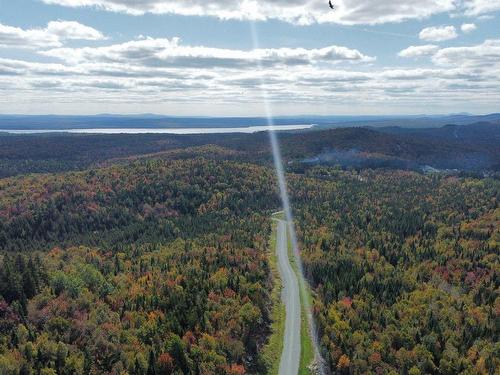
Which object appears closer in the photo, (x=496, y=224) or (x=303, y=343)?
(x=303, y=343)

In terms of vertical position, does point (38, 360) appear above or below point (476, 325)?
above

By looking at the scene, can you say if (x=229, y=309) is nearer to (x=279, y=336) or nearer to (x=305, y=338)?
(x=279, y=336)

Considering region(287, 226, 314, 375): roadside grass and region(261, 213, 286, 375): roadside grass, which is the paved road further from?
region(261, 213, 286, 375): roadside grass

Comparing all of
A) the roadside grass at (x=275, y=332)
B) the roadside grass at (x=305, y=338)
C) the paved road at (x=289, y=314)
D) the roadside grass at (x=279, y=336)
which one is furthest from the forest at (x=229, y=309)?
the paved road at (x=289, y=314)

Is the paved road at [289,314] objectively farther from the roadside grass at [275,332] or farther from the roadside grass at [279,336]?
the roadside grass at [275,332]

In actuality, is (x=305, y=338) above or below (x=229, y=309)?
below

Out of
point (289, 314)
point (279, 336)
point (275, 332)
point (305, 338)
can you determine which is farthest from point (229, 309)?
point (305, 338)

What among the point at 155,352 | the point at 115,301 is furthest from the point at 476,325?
the point at 115,301

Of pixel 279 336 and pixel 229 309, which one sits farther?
pixel 229 309

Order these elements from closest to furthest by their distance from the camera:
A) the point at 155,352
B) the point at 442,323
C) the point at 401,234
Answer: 1. the point at 155,352
2. the point at 442,323
3. the point at 401,234

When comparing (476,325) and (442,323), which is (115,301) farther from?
(476,325)
